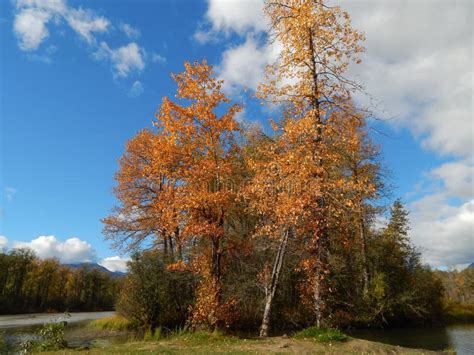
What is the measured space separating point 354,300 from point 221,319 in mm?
13980

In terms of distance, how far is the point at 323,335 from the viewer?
13125 millimetres

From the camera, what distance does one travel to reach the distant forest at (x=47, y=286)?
212ft

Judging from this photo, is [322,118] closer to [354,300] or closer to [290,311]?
[290,311]

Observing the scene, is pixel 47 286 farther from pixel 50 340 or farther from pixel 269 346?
pixel 269 346

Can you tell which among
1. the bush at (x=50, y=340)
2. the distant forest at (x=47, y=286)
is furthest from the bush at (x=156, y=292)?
the distant forest at (x=47, y=286)

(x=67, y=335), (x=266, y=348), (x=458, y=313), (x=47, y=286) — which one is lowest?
(x=67, y=335)

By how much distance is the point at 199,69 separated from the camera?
1784cm

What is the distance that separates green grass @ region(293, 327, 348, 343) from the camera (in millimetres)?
12930

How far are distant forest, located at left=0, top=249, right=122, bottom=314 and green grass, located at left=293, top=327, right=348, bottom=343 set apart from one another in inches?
1891

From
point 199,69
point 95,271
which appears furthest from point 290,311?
point 95,271

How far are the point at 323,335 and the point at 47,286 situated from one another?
72283 mm

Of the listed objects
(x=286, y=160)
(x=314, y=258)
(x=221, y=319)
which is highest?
(x=286, y=160)

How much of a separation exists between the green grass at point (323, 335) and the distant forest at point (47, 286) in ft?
158

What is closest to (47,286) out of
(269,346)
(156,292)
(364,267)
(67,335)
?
(67,335)
